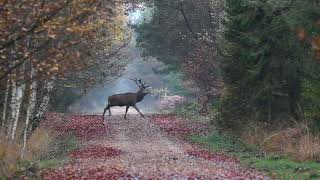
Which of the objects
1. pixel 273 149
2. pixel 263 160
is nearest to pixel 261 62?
pixel 273 149

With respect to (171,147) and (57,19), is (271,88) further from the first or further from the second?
(57,19)

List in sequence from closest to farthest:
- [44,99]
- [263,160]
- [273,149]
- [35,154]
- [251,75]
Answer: [263,160], [35,154], [273,149], [251,75], [44,99]

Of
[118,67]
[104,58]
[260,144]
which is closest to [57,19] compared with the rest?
[260,144]

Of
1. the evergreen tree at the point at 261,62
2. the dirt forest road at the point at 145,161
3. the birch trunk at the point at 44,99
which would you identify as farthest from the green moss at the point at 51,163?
the evergreen tree at the point at 261,62

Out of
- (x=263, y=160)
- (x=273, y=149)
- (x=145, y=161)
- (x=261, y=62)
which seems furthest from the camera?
(x=261, y=62)

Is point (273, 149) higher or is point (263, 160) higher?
point (273, 149)

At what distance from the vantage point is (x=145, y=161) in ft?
55.5

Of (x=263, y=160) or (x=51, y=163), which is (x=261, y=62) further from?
(x=51, y=163)

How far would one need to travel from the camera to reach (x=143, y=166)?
613 inches

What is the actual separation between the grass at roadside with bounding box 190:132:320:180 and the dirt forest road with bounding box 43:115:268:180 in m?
0.55

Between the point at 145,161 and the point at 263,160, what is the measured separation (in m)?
3.61

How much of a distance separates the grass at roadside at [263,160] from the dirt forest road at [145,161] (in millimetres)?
546

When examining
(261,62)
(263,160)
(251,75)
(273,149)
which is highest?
(261,62)

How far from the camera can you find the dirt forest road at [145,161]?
13.7 meters
